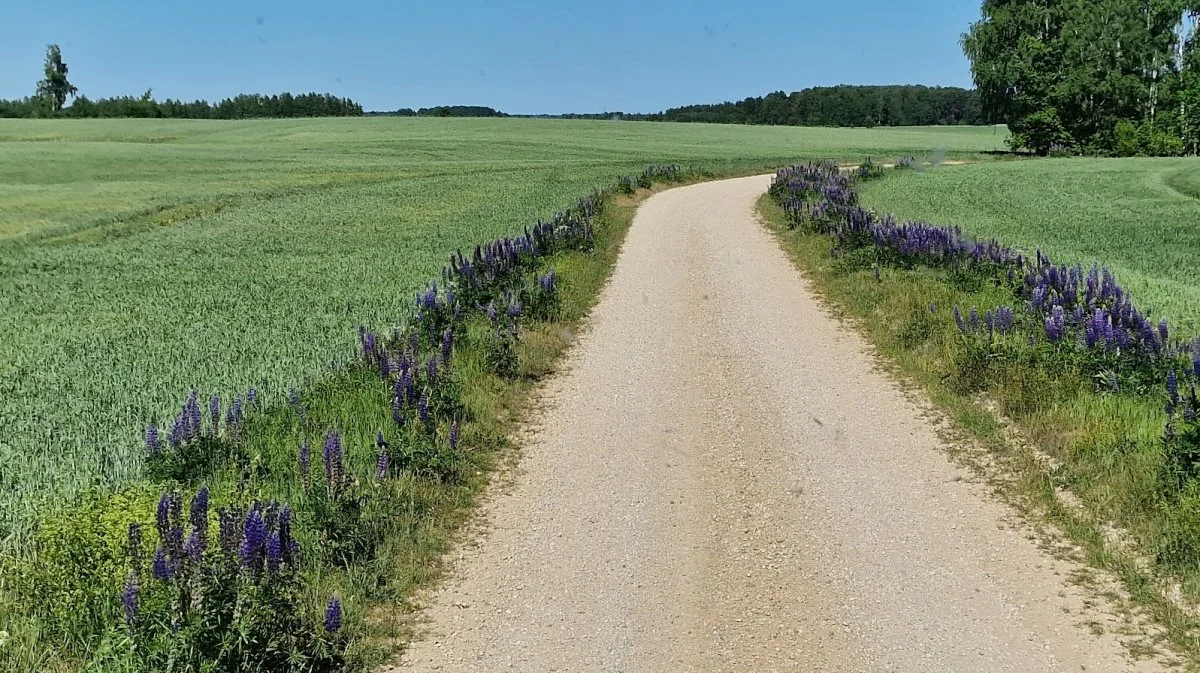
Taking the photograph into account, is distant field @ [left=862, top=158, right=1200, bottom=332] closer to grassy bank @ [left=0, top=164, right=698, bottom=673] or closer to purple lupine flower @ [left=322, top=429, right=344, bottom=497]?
grassy bank @ [left=0, top=164, right=698, bottom=673]

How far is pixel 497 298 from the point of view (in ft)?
43.8

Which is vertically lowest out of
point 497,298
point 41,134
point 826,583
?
point 826,583

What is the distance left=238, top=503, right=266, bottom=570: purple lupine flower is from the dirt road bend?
39.7 inches

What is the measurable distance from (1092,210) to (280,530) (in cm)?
2975

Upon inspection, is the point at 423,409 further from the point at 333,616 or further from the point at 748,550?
the point at 333,616

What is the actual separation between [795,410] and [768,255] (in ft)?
38.6

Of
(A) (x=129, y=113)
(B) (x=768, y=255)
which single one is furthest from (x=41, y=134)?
(B) (x=768, y=255)

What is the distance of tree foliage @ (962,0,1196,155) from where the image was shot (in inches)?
2269

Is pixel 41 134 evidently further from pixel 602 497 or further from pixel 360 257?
pixel 602 497

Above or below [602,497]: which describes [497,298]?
above

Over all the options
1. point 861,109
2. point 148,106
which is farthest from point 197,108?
point 861,109

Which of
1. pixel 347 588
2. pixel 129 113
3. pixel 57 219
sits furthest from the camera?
pixel 129 113

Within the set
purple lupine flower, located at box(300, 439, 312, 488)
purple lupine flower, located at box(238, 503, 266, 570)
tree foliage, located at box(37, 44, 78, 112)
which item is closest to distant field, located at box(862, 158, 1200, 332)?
purple lupine flower, located at box(300, 439, 312, 488)

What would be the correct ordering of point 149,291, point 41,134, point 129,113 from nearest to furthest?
point 149,291 → point 41,134 → point 129,113
